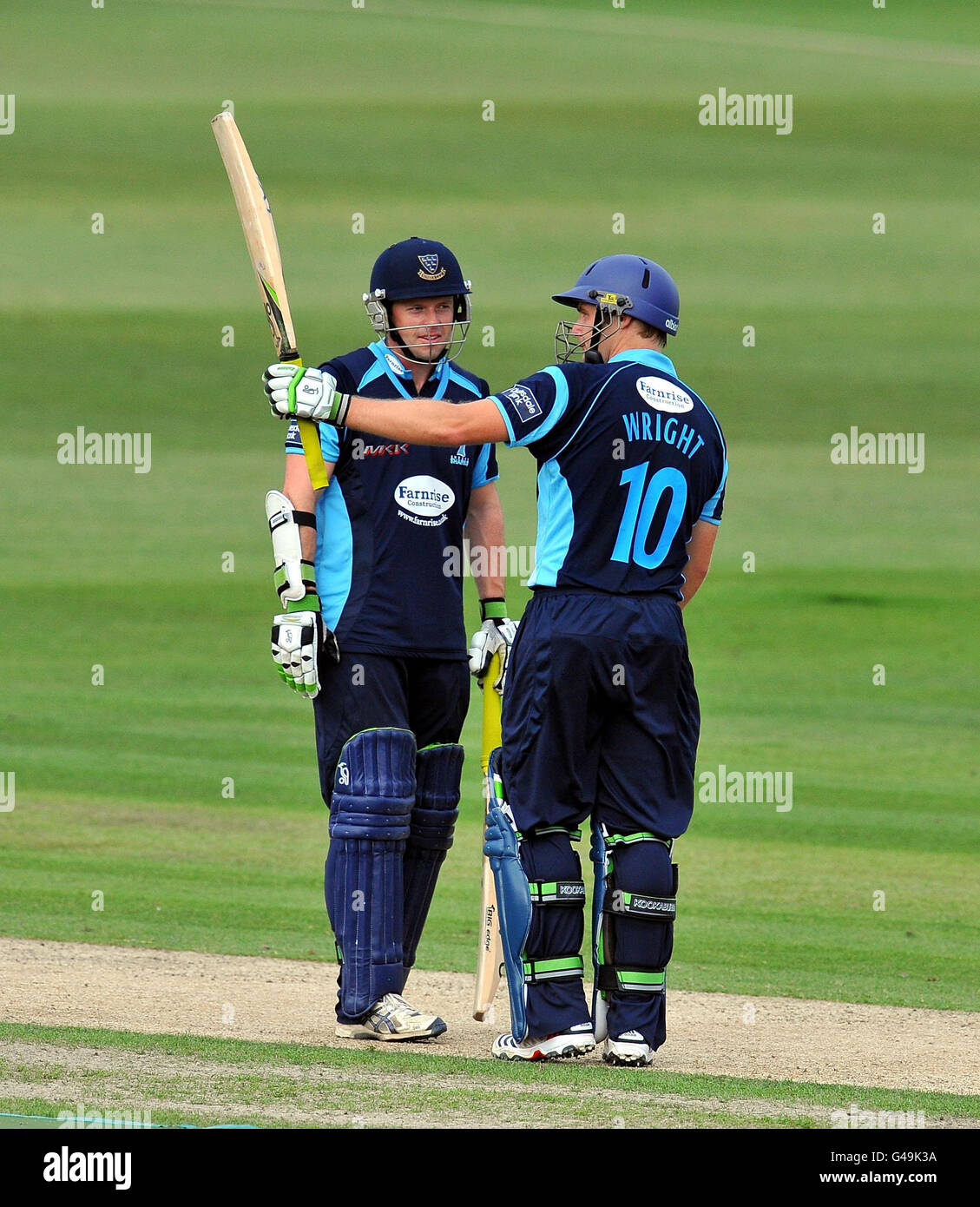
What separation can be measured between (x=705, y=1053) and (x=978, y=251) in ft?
87.2

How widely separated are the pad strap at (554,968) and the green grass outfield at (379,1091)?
0.23 metres

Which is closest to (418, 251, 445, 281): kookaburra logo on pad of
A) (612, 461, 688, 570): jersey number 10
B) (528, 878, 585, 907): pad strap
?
(612, 461, 688, 570): jersey number 10

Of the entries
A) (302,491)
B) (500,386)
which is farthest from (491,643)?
(500,386)

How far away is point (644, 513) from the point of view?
4.89 meters

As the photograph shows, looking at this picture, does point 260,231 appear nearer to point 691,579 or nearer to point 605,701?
point 691,579

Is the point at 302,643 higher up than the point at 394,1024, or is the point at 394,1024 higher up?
the point at 302,643

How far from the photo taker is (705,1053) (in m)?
5.27

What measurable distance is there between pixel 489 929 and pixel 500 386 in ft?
58.1

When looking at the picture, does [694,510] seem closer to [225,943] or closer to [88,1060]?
[88,1060]

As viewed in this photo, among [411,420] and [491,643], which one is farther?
[491,643]

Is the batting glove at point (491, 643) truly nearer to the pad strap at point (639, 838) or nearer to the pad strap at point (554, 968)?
the pad strap at point (639, 838)

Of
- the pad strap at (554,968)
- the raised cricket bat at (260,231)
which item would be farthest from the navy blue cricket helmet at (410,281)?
the pad strap at (554,968)

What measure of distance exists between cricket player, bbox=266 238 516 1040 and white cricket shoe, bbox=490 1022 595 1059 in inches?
13.9

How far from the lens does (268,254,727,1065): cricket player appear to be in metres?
4.82
